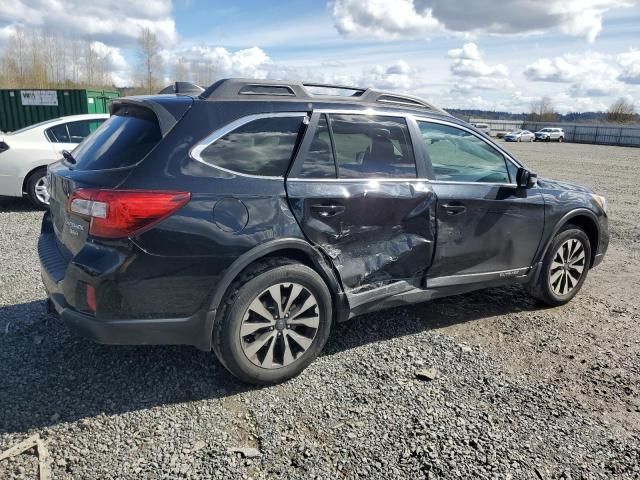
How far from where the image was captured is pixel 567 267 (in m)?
4.86

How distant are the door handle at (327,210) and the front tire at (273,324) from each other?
359 millimetres

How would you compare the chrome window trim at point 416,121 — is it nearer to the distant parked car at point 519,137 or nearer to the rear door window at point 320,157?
the rear door window at point 320,157

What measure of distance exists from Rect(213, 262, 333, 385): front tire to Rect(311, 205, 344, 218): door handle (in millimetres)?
359

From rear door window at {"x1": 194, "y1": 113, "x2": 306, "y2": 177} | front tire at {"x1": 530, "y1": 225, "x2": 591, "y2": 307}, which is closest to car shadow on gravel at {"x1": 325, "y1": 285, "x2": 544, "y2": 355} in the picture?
front tire at {"x1": 530, "y1": 225, "x2": 591, "y2": 307}

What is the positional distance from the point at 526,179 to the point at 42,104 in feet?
60.6

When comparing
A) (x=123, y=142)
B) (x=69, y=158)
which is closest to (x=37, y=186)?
(x=69, y=158)

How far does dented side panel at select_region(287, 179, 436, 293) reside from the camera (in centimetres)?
329

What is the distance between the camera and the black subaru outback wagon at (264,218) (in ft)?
9.33

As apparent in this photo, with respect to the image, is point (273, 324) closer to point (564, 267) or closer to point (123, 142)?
point (123, 142)

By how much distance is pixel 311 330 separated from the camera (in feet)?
11.1

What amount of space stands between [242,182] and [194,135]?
15.2 inches

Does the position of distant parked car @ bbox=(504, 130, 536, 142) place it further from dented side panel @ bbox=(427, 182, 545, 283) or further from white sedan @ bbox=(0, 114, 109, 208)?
dented side panel @ bbox=(427, 182, 545, 283)

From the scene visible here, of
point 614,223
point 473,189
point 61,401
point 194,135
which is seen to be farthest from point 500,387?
point 614,223

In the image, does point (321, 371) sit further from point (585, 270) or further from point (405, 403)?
point (585, 270)
